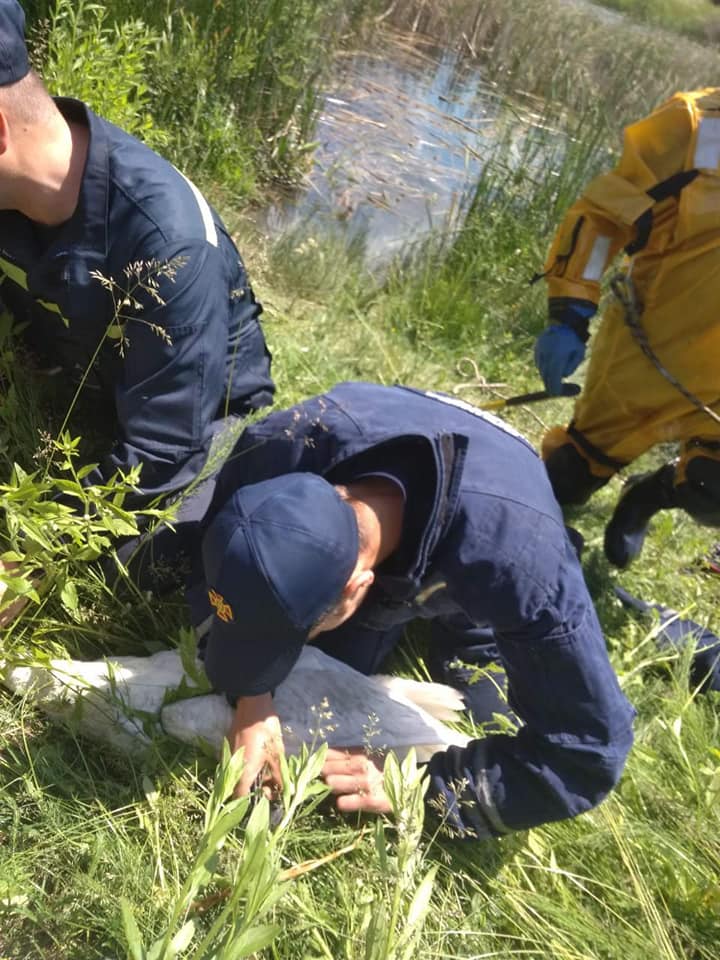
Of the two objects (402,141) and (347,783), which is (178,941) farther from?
(402,141)

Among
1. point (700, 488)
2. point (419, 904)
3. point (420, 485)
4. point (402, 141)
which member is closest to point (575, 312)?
point (700, 488)

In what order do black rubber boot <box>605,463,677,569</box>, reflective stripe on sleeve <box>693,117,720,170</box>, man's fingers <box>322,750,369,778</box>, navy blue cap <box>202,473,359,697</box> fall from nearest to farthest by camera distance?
navy blue cap <box>202,473,359,697</box> → man's fingers <box>322,750,369,778</box> → reflective stripe on sleeve <box>693,117,720,170</box> → black rubber boot <box>605,463,677,569</box>

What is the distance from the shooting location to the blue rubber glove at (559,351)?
9.06 ft

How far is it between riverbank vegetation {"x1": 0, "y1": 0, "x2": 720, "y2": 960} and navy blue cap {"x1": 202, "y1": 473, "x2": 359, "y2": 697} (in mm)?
264

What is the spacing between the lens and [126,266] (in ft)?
5.92

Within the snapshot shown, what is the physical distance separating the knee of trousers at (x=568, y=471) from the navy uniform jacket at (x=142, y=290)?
66.0 inches

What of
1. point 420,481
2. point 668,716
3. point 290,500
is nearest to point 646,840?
point 668,716

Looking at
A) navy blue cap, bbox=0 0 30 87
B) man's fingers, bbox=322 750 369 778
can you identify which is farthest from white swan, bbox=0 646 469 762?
navy blue cap, bbox=0 0 30 87

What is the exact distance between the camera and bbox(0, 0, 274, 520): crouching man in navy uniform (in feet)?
5.70

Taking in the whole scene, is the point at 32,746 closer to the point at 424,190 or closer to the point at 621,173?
the point at 621,173

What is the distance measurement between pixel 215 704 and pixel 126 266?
3.34 ft

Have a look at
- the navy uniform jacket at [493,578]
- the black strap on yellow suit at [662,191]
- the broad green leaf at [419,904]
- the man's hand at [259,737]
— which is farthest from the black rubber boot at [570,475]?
the broad green leaf at [419,904]

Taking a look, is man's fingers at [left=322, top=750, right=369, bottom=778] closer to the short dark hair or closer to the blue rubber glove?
the short dark hair

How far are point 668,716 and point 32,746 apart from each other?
1.64m
